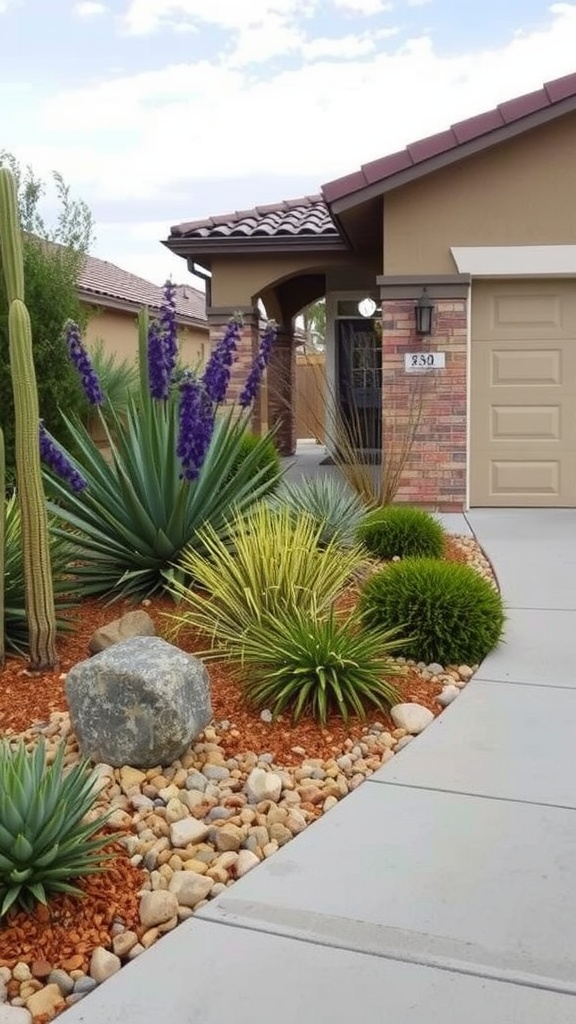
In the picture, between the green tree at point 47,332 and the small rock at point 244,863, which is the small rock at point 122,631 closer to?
the small rock at point 244,863

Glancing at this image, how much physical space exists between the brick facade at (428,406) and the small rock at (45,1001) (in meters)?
8.90

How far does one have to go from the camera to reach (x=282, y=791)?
4.34m

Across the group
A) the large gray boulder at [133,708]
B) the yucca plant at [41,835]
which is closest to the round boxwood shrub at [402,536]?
the large gray boulder at [133,708]

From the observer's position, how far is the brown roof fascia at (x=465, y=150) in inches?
426

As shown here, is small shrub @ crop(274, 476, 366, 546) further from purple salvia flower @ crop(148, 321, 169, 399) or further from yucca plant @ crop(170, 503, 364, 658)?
yucca plant @ crop(170, 503, 364, 658)

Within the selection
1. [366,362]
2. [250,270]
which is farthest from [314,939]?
[250,270]

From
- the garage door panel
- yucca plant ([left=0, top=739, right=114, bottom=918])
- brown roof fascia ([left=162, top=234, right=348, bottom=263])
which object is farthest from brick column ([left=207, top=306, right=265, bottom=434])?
yucca plant ([left=0, top=739, right=114, bottom=918])

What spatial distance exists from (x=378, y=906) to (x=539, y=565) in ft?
18.6

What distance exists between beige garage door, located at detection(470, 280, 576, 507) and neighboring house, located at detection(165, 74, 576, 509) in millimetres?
12

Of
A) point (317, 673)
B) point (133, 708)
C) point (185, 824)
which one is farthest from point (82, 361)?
point (185, 824)

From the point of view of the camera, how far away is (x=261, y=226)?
14305mm

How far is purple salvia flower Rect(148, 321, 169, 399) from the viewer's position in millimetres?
7160

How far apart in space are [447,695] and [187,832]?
200cm

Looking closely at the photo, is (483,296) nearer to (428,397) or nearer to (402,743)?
(428,397)
